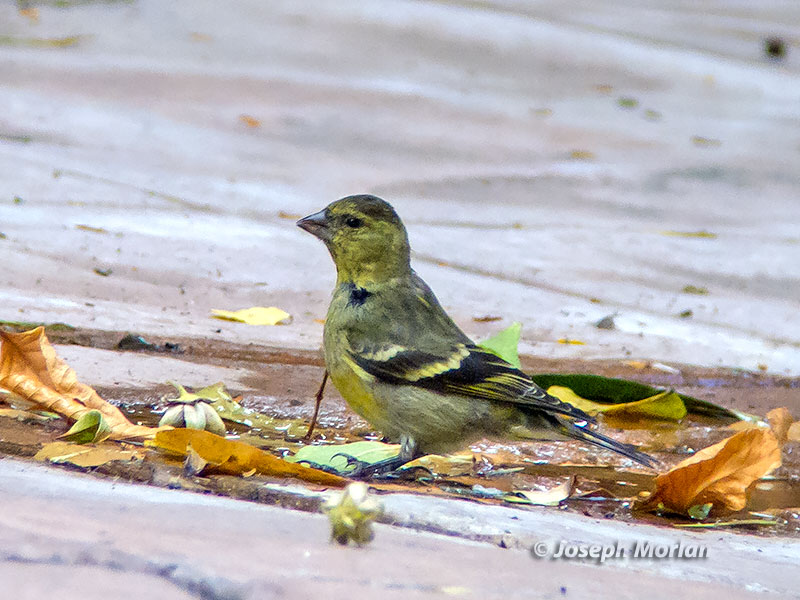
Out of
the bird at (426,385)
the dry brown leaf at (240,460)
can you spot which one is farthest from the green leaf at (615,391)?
the dry brown leaf at (240,460)

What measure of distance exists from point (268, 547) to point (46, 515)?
14.7 inches

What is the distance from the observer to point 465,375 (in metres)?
3.35


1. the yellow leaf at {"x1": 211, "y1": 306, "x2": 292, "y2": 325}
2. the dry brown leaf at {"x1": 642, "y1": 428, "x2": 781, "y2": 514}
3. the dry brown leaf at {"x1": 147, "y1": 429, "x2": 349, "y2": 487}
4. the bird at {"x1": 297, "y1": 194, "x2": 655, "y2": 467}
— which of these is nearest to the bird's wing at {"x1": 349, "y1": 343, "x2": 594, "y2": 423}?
the bird at {"x1": 297, "y1": 194, "x2": 655, "y2": 467}

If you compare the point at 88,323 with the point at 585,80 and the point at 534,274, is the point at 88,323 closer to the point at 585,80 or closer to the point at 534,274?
the point at 534,274

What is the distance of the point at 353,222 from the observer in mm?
3637

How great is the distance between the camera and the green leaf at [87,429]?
294 cm

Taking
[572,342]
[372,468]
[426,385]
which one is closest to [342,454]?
[372,468]

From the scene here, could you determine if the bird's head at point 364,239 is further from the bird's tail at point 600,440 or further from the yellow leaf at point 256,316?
the yellow leaf at point 256,316

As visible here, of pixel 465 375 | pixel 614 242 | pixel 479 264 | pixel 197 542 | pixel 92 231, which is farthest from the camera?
pixel 614 242

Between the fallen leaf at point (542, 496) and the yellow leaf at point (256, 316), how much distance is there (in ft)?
7.09

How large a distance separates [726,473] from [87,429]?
1556 millimetres

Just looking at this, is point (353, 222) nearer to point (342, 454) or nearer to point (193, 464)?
point (342, 454)

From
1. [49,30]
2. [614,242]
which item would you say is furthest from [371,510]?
[49,30]

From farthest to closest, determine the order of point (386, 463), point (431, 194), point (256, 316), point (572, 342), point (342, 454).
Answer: point (431, 194), point (572, 342), point (256, 316), point (386, 463), point (342, 454)
